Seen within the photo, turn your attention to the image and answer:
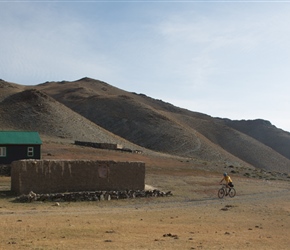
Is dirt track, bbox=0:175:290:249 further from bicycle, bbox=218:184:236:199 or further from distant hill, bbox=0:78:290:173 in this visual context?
distant hill, bbox=0:78:290:173

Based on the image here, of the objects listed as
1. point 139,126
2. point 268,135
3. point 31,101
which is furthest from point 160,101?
point 31,101

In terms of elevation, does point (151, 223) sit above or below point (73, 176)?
below

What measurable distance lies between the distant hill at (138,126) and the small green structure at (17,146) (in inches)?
1435

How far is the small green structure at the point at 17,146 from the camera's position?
146ft

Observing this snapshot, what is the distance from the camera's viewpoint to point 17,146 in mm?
44969

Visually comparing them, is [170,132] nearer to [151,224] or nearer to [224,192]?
[224,192]

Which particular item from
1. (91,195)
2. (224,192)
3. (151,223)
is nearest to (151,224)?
(151,223)

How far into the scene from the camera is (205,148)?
4343 inches

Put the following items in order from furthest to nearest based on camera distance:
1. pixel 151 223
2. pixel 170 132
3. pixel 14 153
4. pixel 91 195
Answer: pixel 170 132, pixel 14 153, pixel 91 195, pixel 151 223

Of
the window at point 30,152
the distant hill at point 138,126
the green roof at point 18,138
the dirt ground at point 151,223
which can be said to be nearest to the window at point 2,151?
the green roof at point 18,138

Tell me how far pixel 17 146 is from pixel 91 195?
19214mm

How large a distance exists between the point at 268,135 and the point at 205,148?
210 ft

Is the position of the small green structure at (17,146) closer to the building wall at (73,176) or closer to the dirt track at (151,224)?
the building wall at (73,176)

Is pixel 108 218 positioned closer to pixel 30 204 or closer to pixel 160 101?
pixel 30 204
